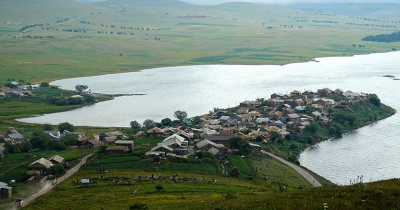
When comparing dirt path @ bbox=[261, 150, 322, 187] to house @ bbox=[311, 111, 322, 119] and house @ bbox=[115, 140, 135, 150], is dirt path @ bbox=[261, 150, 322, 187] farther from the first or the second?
house @ bbox=[311, 111, 322, 119]

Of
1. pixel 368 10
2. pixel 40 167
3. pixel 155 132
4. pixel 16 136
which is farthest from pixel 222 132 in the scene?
pixel 368 10

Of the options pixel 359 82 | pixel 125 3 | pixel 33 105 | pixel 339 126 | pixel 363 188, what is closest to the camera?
pixel 363 188

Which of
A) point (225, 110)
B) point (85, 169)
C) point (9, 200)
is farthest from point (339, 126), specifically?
point (9, 200)

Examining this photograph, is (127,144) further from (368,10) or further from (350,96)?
(368,10)

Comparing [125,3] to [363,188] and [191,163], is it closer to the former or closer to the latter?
[191,163]

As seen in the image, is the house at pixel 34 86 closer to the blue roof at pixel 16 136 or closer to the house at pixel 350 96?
the blue roof at pixel 16 136

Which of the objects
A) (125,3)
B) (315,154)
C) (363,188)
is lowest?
(315,154)

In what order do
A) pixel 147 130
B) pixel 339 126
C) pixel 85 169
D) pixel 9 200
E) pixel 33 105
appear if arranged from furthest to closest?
pixel 33 105
pixel 339 126
pixel 147 130
pixel 85 169
pixel 9 200
